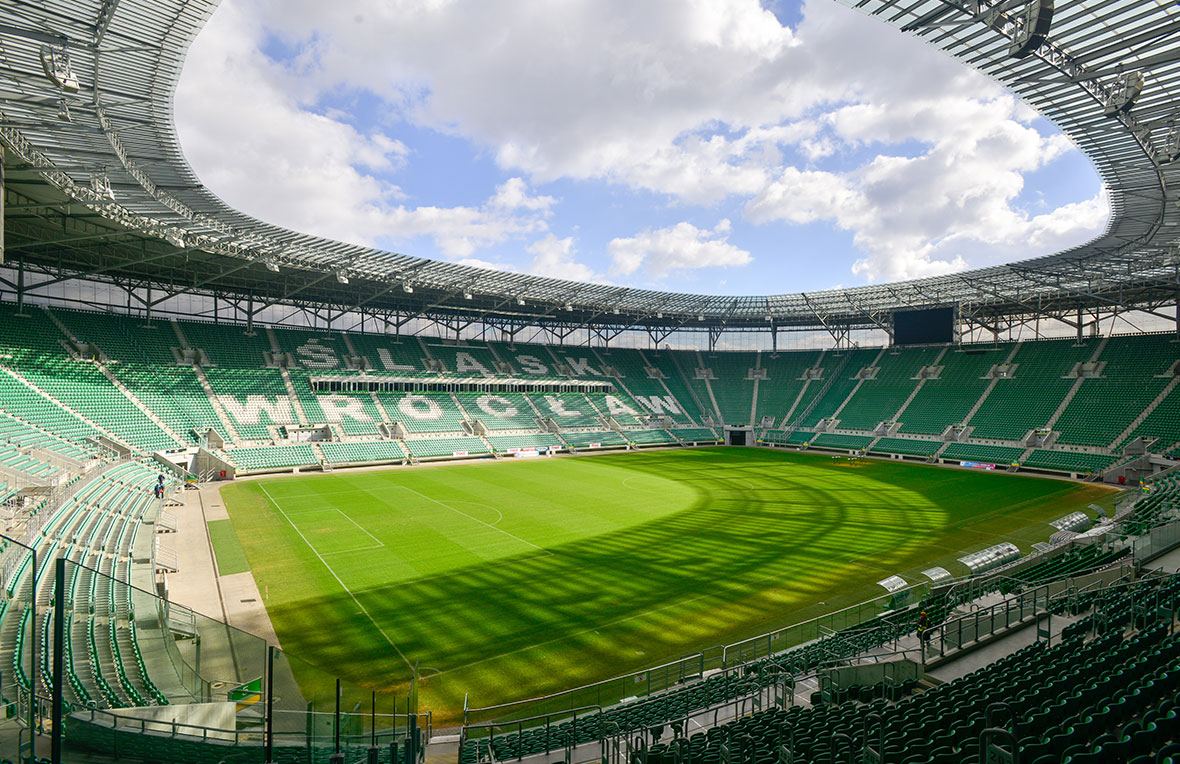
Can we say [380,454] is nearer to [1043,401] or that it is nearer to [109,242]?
[109,242]

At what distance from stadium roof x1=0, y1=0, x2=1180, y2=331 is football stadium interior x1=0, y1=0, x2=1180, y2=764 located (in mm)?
183

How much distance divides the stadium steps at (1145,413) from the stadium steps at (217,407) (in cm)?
6151

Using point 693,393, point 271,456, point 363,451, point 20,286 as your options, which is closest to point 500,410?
point 363,451

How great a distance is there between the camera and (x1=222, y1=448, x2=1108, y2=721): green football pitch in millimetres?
14188

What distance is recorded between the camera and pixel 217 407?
41531 mm

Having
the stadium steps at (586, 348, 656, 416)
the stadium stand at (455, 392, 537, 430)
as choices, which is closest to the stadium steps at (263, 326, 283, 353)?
the stadium stand at (455, 392, 537, 430)

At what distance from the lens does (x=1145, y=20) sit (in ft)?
49.7

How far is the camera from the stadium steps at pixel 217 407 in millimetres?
40250

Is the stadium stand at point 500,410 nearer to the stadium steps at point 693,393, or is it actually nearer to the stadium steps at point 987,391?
the stadium steps at point 693,393

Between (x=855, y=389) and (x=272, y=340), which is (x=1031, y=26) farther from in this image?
(x=272, y=340)

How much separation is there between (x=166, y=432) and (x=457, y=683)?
3378 centimetres

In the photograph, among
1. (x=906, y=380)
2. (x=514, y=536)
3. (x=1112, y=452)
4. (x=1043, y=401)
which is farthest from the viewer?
(x=906, y=380)

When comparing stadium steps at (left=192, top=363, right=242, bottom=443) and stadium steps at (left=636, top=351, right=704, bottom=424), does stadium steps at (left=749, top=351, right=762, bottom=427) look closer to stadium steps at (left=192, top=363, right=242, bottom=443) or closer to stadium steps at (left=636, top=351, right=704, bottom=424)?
stadium steps at (left=636, top=351, right=704, bottom=424)

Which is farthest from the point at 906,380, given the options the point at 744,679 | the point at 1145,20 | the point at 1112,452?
the point at 744,679
